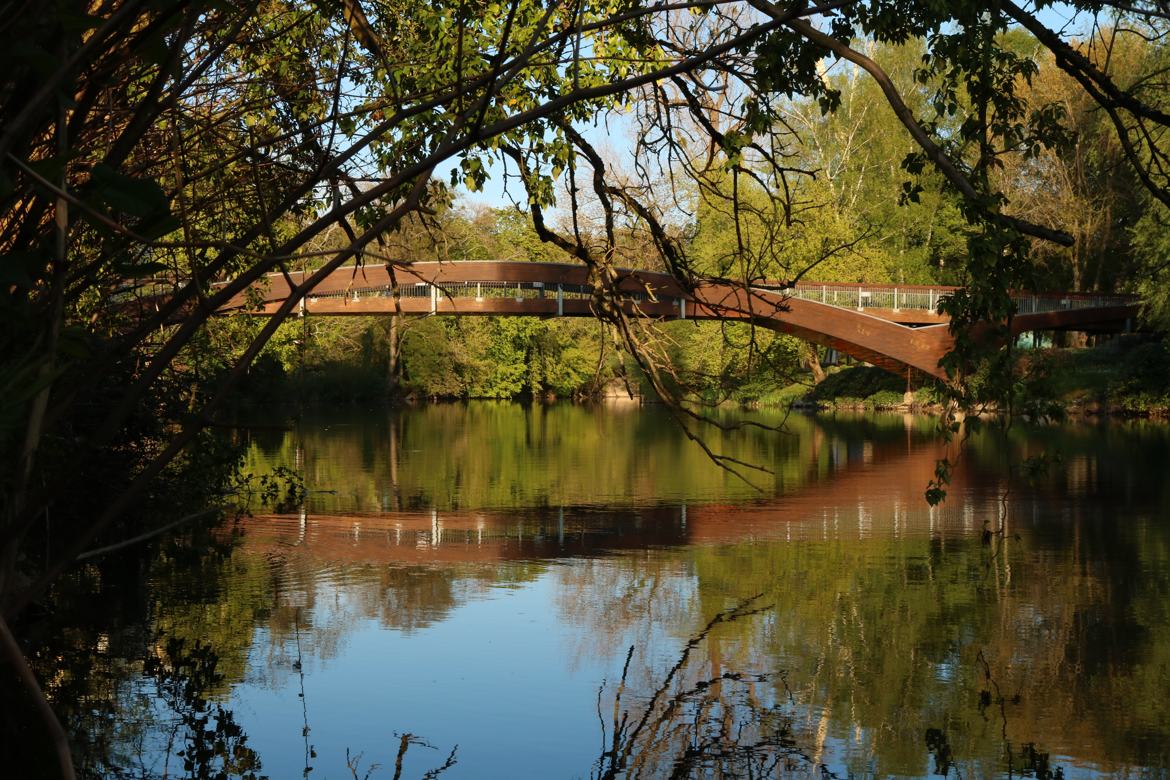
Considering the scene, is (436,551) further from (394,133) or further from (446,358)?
(446,358)

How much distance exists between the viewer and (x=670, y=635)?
23.0 feet

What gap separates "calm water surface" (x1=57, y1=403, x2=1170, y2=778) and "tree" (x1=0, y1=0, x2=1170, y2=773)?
1.21 ft

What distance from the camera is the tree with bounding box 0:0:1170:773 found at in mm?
1259

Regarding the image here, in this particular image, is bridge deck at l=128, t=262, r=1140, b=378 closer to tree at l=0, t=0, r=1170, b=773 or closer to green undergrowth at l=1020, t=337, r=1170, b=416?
green undergrowth at l=1020, t=337, r=1170, b=416

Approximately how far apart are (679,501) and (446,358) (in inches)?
1314

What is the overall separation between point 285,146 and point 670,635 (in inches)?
124

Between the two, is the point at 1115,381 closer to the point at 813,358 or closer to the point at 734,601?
the point at 813,358

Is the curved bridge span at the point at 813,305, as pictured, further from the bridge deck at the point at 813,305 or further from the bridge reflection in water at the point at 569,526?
the bridge reflection in water at the point at 569,526

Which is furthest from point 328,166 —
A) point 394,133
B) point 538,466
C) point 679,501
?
point 538,466

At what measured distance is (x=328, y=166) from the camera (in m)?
1.68

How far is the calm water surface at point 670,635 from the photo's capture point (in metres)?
5.05

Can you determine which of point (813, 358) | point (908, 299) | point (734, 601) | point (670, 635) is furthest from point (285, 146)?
point (813, 358)

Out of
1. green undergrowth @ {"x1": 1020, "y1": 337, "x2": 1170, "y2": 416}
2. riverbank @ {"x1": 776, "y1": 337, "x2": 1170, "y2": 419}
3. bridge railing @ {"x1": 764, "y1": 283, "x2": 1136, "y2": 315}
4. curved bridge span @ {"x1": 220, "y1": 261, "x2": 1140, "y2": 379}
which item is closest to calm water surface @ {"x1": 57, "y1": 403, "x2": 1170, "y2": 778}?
curved bridge span @ {"x1": 220, "y1": 261, "x2": 1140, "y2": 379}

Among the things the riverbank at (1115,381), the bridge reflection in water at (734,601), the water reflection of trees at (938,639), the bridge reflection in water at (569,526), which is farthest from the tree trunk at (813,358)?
the water reflection of trees at (938,639)
